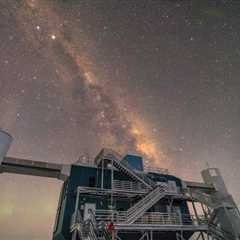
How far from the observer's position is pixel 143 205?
22.4 m

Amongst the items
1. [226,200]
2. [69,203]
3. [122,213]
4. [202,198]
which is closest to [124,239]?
[122,213]

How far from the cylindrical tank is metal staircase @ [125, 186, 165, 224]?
16.0 m

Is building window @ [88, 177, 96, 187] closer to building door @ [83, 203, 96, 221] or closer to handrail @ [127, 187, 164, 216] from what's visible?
building door @ [83, 203, 96, 221]

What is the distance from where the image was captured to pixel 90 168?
27703 millimetres

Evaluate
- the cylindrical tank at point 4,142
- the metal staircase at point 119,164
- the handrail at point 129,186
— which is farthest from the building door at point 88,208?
the cylindrical tank at point 4,142

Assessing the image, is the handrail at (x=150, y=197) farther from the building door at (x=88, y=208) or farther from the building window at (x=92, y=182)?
the building window at (x=92, y=182)

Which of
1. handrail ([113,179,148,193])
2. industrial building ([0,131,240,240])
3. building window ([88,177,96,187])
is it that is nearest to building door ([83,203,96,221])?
industrial building ([0,131,240,240])

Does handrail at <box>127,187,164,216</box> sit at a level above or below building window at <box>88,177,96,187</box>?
below

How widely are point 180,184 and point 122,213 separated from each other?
540 inches

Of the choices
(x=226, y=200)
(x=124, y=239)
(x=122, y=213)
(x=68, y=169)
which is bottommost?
(x=124, y=239)

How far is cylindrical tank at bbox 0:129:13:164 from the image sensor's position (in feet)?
83.4

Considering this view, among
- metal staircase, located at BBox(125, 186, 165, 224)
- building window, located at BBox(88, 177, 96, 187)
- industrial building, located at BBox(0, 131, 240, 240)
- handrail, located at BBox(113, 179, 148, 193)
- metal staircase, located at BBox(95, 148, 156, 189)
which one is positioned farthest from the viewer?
metal staircase, located at BBox(95, 148, 156, 189)

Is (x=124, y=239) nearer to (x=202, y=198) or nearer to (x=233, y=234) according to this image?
(x=202, y=198)

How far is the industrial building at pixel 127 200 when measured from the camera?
73.0 ft
